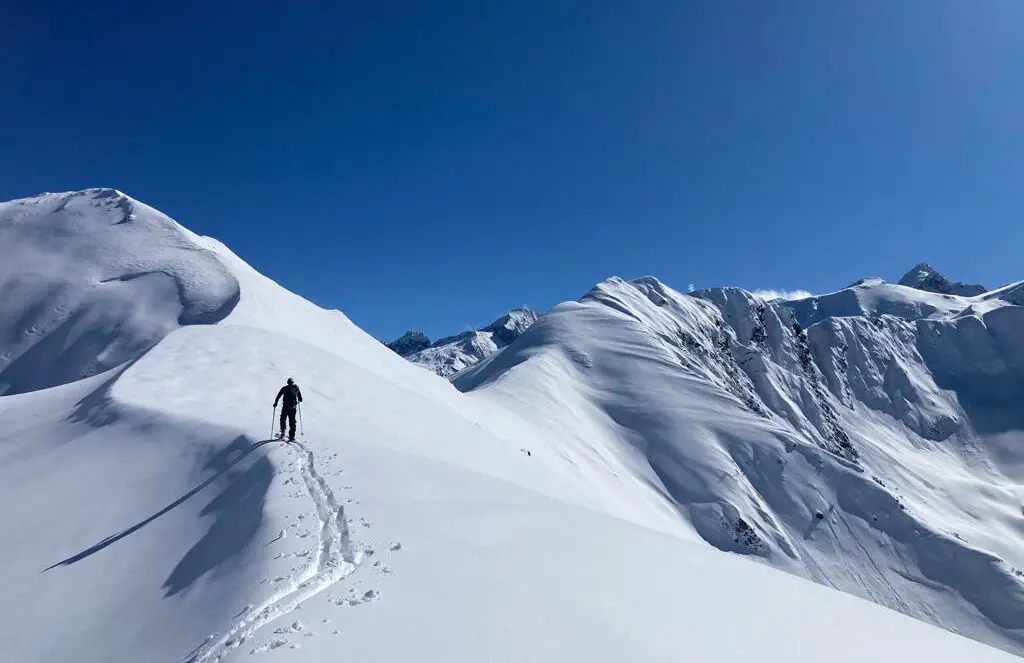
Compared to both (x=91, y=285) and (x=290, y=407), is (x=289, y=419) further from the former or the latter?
(x=91, y=285)

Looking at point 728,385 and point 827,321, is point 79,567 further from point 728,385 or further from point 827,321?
point 827,321

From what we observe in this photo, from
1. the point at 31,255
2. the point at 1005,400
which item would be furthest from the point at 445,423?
the point at 1005,400

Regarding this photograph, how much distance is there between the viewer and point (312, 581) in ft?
27.4

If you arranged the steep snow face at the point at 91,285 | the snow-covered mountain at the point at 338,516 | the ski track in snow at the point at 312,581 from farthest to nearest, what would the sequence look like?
the steep snow face at the point at 91,285
the snow-covered mountain at the point at 338,516
the ski track in snow at the point at 312,581

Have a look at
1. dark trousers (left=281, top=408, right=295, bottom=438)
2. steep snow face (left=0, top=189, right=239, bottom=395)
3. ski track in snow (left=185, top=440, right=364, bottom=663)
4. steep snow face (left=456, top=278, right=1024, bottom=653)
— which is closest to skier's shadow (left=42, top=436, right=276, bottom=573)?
dark trousers (left=281, top=408, right=295, bottom=438)

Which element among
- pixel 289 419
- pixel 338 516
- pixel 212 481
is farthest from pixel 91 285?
pixel 338 516

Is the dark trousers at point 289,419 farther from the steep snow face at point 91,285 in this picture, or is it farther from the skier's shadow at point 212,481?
the steep snow face at point 91,285

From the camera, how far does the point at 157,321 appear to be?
43.1 m

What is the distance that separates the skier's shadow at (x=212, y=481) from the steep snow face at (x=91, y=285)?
2453 centimetres

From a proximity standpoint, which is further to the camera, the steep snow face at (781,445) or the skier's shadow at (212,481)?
the steep snow face at (781,445)

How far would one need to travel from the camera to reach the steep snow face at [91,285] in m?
42.2

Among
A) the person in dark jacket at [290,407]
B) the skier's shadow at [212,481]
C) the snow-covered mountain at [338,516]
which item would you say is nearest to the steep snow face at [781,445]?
the snow-covered mountain at [338,516]

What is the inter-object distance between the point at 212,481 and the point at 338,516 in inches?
205

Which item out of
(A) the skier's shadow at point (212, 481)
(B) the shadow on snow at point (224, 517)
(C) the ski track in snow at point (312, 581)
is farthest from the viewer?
(A) the skier's shadow at point (212, 481)
